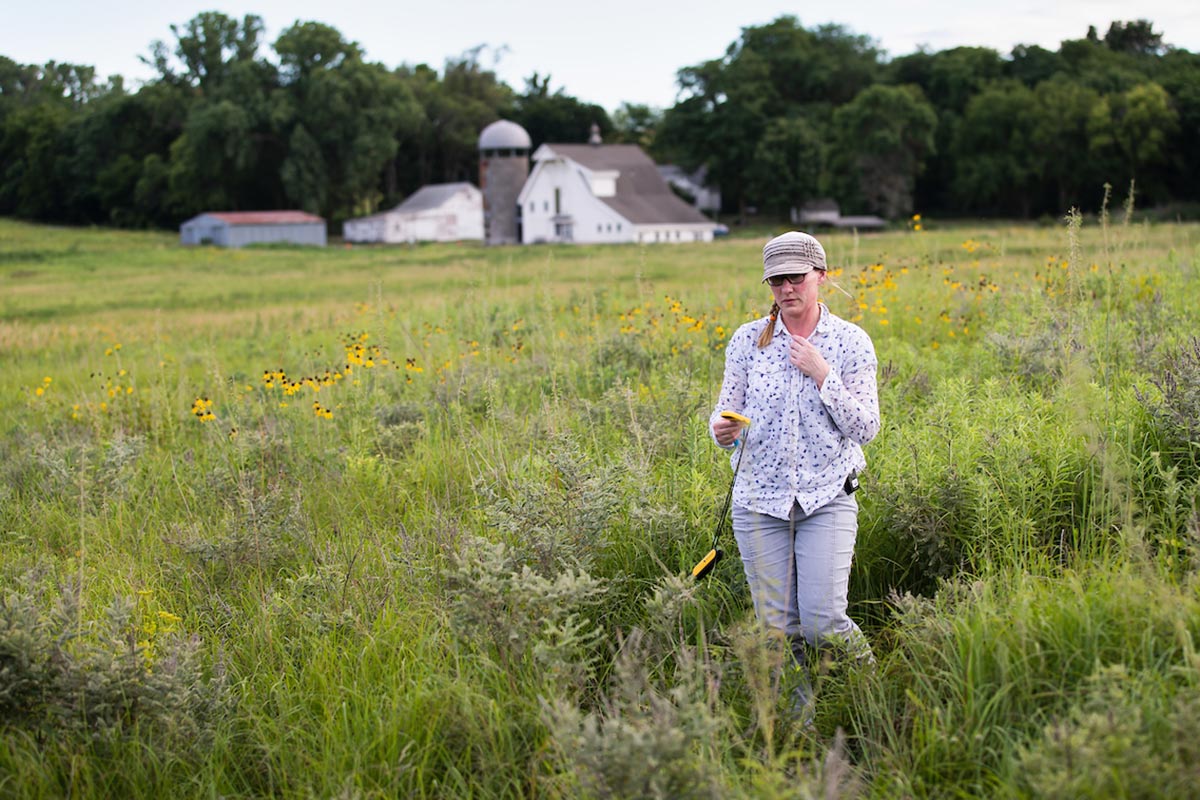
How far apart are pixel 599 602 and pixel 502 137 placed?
62.9 metres

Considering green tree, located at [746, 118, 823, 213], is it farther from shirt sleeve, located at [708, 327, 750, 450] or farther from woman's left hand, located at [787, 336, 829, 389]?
woman's left hand, located at [787, 336, 829, 389]

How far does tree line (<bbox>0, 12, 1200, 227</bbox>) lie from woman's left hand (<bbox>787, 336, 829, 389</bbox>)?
5234cm

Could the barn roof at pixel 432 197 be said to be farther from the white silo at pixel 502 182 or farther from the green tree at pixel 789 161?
the green tree at pixel 789 161

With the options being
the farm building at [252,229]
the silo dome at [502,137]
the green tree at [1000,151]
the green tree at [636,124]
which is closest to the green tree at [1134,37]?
the green tree at [1000,151]

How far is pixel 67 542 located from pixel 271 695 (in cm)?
267

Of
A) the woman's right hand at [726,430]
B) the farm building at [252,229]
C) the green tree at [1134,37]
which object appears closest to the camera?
the woman's right hand at [726,430]

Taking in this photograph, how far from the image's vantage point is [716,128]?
6719cm

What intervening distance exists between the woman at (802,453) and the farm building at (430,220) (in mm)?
59442

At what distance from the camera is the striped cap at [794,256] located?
3596 mm

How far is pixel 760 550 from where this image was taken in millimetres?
3695

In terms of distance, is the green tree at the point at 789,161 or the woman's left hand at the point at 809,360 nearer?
the woman's left hand at the point at 809,360

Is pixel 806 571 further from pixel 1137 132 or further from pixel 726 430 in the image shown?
pixel 1137 132

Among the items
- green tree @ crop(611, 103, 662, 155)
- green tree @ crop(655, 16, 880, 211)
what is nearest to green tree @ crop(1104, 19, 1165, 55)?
green tree @ crop(655, 16, 880, 211)

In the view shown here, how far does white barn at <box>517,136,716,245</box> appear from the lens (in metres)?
58.2
